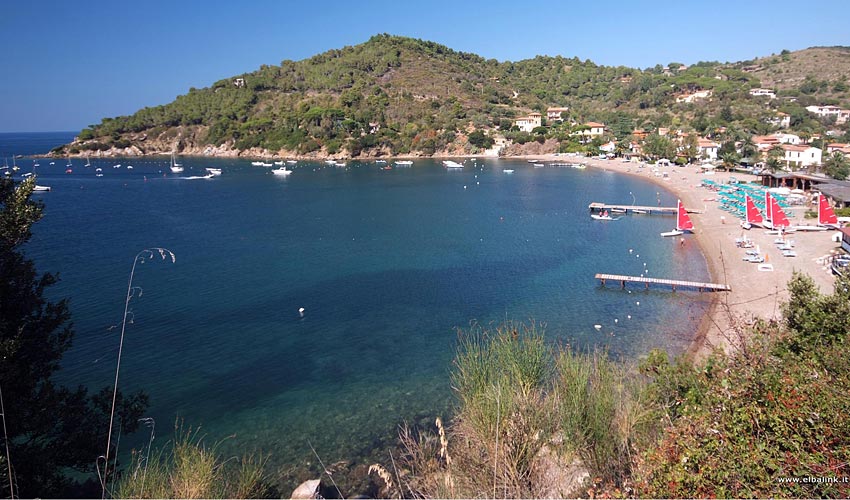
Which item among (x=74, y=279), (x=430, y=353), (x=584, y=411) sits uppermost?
(x=584, y=411)

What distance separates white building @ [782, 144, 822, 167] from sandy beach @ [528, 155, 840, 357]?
1776cm

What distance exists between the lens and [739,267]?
942 inches

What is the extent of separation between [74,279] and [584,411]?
2605 cm

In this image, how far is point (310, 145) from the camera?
9612cm

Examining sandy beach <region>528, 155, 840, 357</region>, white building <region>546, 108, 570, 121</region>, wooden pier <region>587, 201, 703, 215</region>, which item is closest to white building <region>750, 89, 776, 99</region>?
white building <region>546, 108, 570, 121</region>

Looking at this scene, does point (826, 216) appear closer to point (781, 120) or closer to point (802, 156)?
point (802, 156)

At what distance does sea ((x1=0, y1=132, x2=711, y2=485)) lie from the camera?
44.5ft

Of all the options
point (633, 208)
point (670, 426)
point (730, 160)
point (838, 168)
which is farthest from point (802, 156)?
point (670, 426)

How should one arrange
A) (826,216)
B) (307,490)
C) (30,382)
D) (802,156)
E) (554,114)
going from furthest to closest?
(554,114) < (802,156) < (826,216) < (307,490) < (30,382)

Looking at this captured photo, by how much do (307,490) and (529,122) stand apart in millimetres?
98870

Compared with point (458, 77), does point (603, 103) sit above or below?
below

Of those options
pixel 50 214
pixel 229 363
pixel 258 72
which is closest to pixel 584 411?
pixel 229 363

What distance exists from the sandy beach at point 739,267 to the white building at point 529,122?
5842 centimetres

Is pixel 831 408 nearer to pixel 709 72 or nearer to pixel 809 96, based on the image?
pixel 809 96
